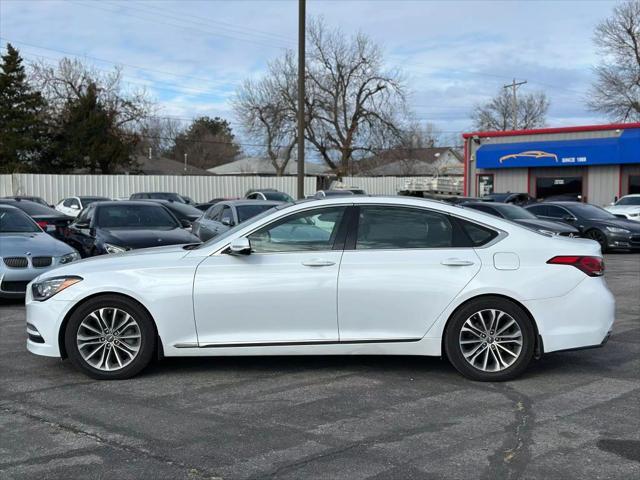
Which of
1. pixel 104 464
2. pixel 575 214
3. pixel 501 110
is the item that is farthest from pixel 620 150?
pixel 501 110

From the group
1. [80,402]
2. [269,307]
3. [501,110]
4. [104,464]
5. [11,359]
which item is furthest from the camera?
[501,110]

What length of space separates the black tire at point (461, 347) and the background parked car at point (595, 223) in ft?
45.2

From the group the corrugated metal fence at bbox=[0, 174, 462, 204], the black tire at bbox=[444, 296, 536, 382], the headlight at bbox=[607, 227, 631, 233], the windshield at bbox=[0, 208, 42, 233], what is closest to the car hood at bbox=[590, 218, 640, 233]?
the headlight at bbox=[607, 227, 631, 233]

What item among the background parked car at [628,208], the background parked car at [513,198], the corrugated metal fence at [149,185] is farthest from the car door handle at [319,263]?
the corrugated metal fence at [149,185]

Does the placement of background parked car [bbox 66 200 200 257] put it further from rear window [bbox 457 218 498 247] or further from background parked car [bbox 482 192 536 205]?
background parked car [bbox 482 192 536 205]

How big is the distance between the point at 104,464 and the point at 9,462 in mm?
580

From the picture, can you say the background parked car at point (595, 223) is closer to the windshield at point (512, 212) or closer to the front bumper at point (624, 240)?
the front bumper at point (624, 240)

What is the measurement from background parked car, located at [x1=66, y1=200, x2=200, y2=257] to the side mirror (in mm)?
5494

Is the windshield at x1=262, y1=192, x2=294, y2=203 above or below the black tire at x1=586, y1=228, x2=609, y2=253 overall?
above

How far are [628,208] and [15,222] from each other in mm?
20131

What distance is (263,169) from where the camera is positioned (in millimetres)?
68562

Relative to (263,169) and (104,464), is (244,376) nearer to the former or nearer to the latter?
(104,464)

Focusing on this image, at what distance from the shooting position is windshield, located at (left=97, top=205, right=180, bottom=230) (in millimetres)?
12414

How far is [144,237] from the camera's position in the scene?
11.3 metres
